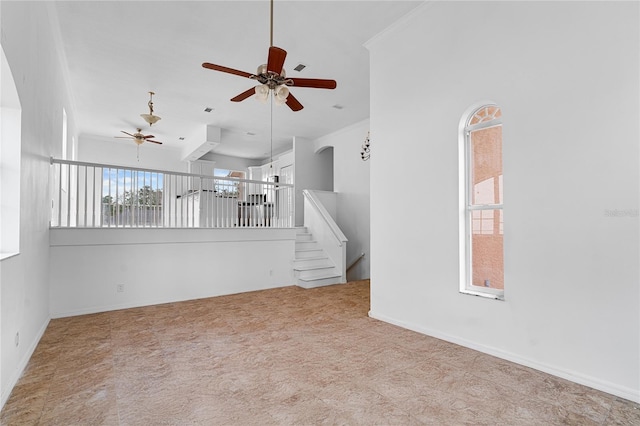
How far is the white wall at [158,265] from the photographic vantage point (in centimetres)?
459

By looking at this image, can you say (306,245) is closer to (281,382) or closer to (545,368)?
(281,382)

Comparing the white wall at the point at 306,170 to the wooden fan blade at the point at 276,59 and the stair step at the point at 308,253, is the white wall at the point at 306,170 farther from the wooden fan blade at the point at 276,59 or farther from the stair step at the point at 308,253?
the wooden fan blade at the point at 276,59

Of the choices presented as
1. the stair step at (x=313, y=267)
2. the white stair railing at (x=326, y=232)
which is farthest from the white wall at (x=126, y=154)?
the stair step at (x=313, y=267)

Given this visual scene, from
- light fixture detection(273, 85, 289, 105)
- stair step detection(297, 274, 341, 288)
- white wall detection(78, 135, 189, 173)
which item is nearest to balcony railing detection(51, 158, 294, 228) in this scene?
stair step detection(297, 274, 341, 288)

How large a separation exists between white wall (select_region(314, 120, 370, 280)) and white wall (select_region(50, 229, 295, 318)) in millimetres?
2090

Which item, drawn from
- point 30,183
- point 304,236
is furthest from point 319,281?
point 30,183

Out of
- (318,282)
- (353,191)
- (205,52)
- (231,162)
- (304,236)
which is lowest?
(318,282)

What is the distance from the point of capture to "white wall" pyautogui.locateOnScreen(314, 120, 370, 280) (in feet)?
26.5

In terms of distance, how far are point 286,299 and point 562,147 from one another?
4.29m

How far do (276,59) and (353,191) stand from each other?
5.49 metres

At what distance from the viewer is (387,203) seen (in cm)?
417

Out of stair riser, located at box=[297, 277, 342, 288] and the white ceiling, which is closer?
the white ceiling

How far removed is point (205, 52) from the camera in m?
4.76

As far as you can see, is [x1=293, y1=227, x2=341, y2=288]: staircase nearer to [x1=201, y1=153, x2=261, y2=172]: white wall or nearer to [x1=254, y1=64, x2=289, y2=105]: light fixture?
[x1=254, y1=64, x2=289, y2=105]: light fixture
